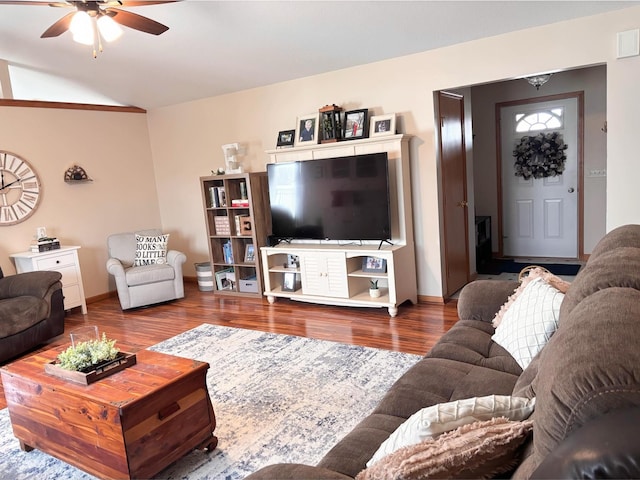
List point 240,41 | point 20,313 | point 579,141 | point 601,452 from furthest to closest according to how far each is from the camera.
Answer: point 579,141
point 240,41
point 20,313
point 601,452

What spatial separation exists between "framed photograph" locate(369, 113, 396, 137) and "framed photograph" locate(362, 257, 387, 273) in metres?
1.17

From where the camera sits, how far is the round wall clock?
198 inches

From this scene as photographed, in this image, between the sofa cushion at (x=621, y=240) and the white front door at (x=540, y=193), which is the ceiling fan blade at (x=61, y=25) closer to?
the sofa cushion at (x=621, y=240)

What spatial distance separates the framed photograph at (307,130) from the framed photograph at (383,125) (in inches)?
23.8

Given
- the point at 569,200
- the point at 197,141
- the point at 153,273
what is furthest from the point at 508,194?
the point at 153,273

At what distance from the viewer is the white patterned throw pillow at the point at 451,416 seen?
1.17m

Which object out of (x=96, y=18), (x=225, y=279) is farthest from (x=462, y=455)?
(x=225, y=279)

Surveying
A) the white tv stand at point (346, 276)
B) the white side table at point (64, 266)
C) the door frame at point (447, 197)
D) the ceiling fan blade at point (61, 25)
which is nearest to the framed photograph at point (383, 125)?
the door frame at point (447, 197)

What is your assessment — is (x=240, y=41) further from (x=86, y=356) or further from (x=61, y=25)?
(x=86, y=356)

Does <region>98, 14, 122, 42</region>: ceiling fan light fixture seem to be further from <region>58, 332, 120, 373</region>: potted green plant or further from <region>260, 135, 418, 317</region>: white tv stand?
<region>260, 135, 418, 317</region>: white tv stand

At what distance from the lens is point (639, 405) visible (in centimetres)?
76

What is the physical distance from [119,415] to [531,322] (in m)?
1.77

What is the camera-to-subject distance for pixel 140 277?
5.15 m

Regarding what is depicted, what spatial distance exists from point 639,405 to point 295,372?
8.81 feet
